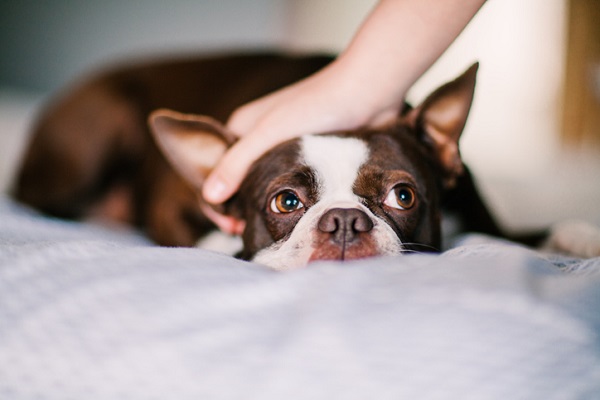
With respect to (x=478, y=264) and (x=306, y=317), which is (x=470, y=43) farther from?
(x=306, y=317)

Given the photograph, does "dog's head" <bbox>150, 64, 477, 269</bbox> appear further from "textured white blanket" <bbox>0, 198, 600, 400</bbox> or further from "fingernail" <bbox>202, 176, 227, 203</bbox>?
"textured white blanket" <bbox>0, 198, 600, 400</bbox>

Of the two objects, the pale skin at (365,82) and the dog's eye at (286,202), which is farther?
the dog's eye at (286,202)

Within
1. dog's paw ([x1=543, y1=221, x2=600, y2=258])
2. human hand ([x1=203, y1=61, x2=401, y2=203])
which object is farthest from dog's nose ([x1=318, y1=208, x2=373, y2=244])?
dog's paw ([x1=543, y1=221, x2=600, y2=258])

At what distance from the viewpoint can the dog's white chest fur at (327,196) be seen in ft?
4.03

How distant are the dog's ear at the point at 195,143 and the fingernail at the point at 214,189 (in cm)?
10

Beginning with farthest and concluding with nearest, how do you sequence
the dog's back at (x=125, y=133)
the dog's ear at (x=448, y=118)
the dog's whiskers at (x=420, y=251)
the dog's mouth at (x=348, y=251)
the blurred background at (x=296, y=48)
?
the blurred background at (x=296, y=48) → the dog's back at (x=125, y=133) → the dog's ear at (x=448, y=118) → the dog's whiskers at (x=420, y=251) → the dog's mouth at (x=348, y=251)

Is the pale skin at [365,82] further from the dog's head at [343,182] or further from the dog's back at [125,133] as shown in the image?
the dog's back at [125,133]

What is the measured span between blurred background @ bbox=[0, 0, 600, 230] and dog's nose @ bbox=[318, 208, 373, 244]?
2.59 metres

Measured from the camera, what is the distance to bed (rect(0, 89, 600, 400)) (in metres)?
0.69

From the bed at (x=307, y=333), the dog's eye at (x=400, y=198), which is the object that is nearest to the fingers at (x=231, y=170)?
the dog's eye at (x=400, y=198)

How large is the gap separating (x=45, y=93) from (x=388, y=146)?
3961 millimetres

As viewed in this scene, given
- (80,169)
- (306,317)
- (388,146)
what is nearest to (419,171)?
(388,146)

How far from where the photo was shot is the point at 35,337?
0.77 m

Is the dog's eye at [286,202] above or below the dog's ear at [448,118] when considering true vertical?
below
